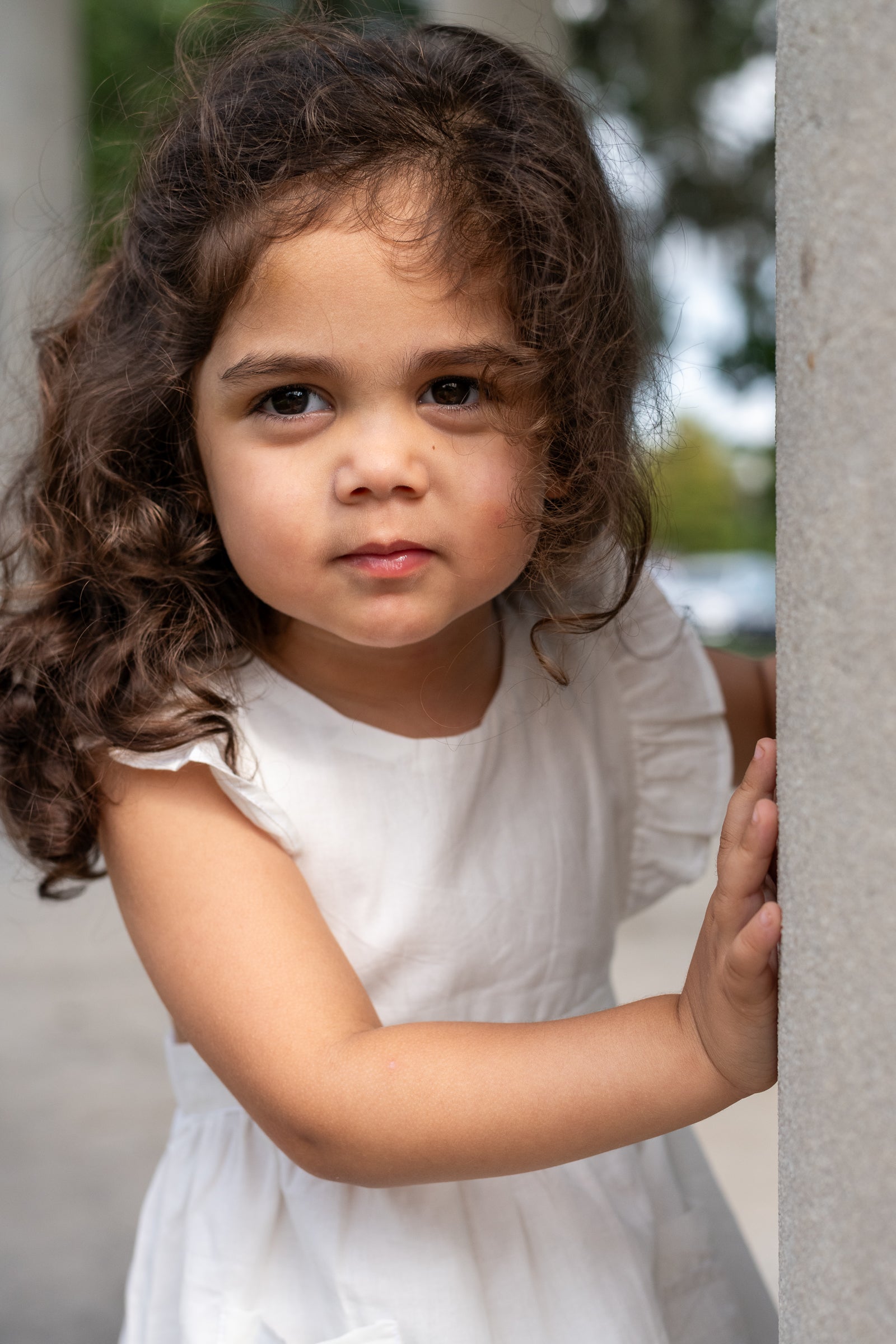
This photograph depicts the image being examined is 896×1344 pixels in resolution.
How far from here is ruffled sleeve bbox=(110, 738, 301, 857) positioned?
1.03 m

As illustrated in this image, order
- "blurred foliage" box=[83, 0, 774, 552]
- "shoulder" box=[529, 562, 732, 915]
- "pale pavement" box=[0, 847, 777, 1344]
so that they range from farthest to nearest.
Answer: "blurred foliage" box=[83, 0, 774, 552]
"pale pavement" box=[0, 847, 777, 1344]
"shoulder" box=[529, 562, 732, 915]

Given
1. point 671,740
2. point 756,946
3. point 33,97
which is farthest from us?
Answer: point 33,97

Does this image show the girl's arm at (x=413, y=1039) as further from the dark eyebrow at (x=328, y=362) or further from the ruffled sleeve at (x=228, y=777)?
the dark eyebrow at (x=328, y=362)

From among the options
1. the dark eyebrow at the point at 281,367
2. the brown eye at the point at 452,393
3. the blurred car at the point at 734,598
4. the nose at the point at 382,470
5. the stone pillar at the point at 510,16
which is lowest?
the blurred car at the point at 734,598

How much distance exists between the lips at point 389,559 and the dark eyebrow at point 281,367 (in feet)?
0.44

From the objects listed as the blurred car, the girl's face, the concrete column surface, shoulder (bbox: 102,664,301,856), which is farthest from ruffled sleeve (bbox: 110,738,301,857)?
the blurred car

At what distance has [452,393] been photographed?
1031 mm

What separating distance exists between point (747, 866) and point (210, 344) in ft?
2.07

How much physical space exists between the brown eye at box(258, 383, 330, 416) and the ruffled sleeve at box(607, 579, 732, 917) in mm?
460

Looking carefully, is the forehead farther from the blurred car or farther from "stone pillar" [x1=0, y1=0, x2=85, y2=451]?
the blurred car

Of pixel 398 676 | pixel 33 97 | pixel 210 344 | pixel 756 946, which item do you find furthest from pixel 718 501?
pixel 756 946

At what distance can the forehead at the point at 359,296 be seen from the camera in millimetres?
982

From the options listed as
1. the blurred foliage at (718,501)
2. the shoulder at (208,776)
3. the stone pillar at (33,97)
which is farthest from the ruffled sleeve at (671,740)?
the blurred foliage at (718,501)

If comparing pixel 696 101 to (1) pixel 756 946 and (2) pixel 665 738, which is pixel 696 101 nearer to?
(2) pixel 665 738
